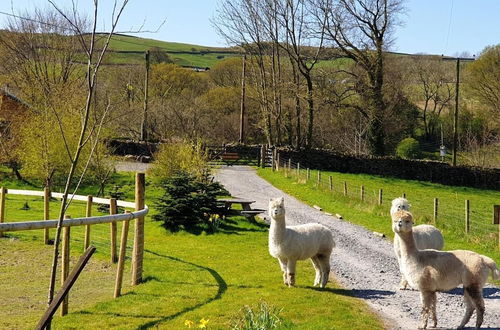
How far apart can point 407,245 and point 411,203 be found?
1994 centimetres

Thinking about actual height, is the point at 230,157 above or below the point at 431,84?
below

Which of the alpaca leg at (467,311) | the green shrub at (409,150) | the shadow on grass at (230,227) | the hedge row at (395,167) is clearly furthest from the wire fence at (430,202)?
the green shrub at (409,150)

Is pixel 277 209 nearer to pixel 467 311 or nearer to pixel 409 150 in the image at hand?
pixel 467 311

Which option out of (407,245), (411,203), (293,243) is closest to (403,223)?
(407,245)

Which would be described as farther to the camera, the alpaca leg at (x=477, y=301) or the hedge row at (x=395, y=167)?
the hedge row at (x=395, y=167)

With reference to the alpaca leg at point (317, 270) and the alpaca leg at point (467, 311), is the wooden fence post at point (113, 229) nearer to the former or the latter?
Answer: the alpaca leg at point (317, 270)

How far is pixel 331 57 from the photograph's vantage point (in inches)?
1813

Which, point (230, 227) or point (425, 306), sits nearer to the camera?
point (425, 306)

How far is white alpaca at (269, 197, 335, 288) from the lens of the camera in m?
11.5

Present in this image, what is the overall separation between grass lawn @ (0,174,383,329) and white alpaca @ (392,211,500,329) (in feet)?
3.15

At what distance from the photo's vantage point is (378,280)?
42.0ft

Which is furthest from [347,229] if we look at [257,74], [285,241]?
[257,74]

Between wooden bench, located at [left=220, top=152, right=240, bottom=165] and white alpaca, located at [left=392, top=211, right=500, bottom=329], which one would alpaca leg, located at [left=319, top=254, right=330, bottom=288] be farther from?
wooden bench, located at [left=220, top=152, right=240, bottom=165]

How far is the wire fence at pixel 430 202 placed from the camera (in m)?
19.0
